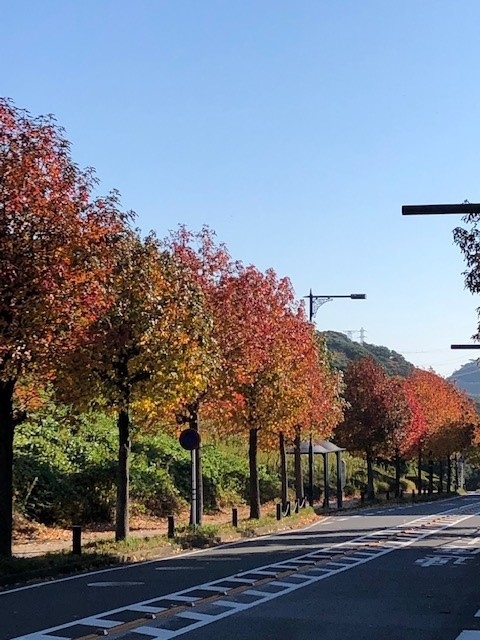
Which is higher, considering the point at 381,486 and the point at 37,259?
the point at 37,259

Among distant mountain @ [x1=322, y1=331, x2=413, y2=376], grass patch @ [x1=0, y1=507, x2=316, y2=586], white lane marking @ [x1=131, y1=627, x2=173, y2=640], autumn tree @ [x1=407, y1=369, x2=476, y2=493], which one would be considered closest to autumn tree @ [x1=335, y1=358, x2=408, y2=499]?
autumn tree @ [x1=407, y1=369, x2=476, y2=493]

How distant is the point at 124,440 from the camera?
20.5 meters

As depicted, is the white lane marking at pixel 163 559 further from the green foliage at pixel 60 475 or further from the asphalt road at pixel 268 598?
the green foliage at pixel 60 475

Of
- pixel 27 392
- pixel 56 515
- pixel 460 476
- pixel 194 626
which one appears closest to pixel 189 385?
pixel 27 392

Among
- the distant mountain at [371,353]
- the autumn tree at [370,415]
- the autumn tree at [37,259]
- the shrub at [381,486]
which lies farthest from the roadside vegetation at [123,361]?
the distant mountain at [371,353]

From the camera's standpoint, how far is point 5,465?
53.3ft

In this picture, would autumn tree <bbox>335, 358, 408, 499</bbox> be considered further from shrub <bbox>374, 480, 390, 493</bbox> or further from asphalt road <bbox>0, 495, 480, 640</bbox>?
asphalt road <bbox>0, 495, 480, 640</bbox>

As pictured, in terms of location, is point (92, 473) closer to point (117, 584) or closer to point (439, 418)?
point (117, 584)

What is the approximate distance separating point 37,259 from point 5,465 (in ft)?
12.8

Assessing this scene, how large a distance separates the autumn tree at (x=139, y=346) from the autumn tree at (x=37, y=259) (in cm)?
253

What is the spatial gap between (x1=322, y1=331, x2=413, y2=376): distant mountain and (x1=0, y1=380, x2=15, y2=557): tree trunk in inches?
4143

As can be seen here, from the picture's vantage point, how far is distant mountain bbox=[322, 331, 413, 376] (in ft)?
430

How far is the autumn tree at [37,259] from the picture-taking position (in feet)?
49.5

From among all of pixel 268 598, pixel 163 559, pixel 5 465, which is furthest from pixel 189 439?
pixel 268 598
